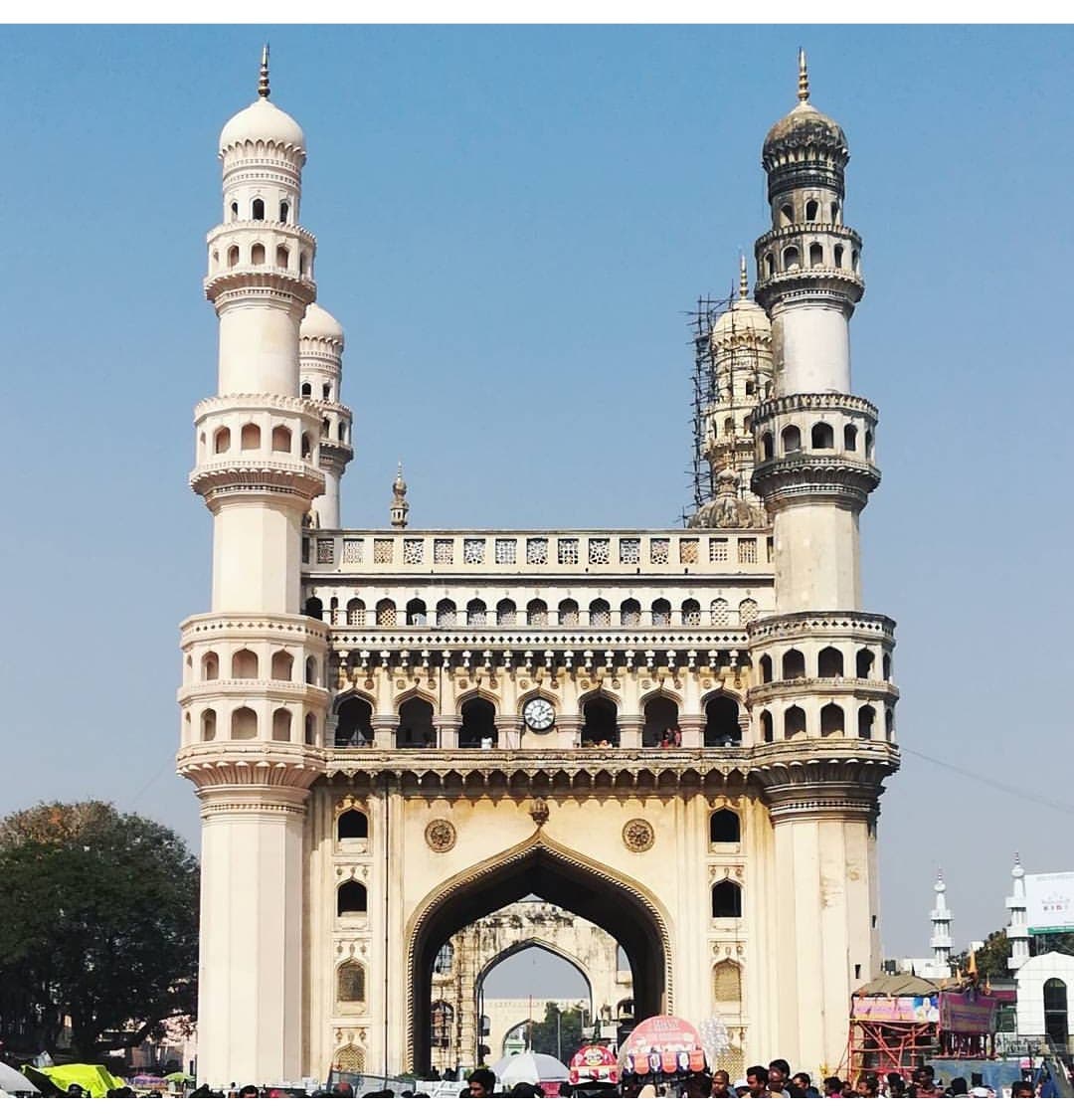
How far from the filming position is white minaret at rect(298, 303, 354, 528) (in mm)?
61812

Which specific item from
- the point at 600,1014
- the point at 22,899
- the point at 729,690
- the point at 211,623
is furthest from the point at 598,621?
the point at 600,1014

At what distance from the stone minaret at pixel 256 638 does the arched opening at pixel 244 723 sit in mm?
51

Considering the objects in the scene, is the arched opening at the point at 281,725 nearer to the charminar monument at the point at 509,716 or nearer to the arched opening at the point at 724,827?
the charminar monument at the point at 509,716

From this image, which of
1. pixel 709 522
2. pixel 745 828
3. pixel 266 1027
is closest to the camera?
pixel 266 1027

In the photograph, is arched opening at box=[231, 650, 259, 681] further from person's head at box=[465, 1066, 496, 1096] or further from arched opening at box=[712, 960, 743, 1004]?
person's head at box=[465, 1066, 496, 1096]

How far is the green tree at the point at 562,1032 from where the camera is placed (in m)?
126

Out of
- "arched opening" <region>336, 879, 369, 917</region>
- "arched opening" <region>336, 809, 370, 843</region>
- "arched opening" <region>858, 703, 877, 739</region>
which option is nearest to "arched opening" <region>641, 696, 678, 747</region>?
"arched opening" <region>858, 703, 877, 739</region>

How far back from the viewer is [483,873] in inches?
1972

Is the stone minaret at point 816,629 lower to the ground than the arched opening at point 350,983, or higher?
higher

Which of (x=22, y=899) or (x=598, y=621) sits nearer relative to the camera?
(x=598, y=621)

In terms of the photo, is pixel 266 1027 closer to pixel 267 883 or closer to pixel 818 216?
pixel 267 883

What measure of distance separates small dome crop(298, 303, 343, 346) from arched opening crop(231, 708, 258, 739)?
1680cm

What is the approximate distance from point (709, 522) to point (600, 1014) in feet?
85.6

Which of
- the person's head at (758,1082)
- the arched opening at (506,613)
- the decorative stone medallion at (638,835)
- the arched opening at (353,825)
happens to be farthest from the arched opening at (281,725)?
the person's head at (758,1082)
